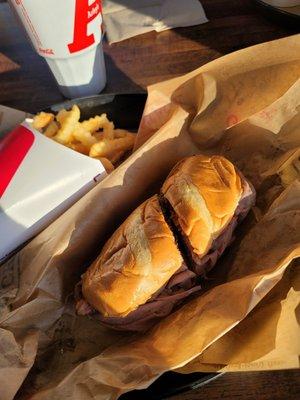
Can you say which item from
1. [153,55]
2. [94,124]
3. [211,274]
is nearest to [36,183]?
[94,124]

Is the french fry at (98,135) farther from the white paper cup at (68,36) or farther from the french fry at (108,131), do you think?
the white paper cup at (68,36)

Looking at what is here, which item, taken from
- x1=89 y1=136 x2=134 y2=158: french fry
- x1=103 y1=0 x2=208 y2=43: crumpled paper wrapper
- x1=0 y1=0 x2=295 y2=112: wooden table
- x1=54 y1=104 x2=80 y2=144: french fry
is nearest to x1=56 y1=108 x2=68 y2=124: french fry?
x1=54 y1=104 x2=80 y2=144: french fry

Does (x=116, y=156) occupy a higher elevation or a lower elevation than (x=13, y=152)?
lower

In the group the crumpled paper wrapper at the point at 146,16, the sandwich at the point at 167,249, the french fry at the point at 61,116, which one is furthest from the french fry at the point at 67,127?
the crumpled paper wrapper at the point at 146,16

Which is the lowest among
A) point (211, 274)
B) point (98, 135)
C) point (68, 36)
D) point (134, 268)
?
point (211, 274)

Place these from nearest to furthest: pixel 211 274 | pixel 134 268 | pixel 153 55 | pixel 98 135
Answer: pixel 134 268 → pixel 211 274 → pixel 98 135 → pixel 153 55

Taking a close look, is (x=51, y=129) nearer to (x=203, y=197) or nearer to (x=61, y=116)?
(x=61, y=116)

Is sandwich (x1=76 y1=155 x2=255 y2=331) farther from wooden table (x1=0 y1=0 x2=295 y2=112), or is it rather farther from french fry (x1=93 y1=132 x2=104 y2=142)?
Answer: wooden table (x1=0 y1=0 x2=295 y2=112)
